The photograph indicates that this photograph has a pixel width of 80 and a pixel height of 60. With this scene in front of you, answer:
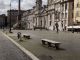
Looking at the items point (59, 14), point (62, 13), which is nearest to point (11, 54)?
point (62, 13)

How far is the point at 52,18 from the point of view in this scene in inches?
5896

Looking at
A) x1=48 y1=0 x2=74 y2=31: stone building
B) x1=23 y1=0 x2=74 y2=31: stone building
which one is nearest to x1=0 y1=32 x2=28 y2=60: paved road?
x1=23 y1=0 x2=74 y2=31: stone building

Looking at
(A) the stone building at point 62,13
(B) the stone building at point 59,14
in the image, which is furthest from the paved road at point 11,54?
(A) the stone building at point 62,13

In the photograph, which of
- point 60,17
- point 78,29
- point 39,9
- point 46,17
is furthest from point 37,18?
point 78,29

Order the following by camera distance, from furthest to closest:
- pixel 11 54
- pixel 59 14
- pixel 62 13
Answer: pixel 59 14, pixel 62 13, pixel 11 54

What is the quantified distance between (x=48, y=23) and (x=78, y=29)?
5595 cm

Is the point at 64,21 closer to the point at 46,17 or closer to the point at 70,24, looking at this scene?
the point at 70,24

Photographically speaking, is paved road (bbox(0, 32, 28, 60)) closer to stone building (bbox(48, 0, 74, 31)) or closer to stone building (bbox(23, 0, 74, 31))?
stone building (bbox(23, 0, 74, 31))

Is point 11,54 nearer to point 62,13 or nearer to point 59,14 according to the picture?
point 62,13

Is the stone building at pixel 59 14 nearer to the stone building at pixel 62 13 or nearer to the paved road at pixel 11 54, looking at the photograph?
the stone building at pixel 62 13

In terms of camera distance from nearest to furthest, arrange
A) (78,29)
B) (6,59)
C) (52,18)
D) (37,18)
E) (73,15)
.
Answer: (6,59), (78,29), (73,15), (52,18), (37,18)

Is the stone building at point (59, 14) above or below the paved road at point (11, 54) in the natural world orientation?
above

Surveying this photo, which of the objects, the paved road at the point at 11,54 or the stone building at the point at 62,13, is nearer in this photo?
the paved road at the point at 11,54

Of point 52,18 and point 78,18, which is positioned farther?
point 52,18
